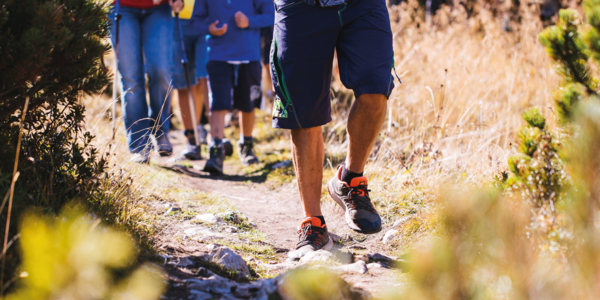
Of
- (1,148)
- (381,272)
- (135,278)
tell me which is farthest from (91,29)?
(381,272)

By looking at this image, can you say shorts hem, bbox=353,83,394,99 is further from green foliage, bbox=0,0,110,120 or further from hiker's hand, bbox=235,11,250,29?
hiker's hand, bbox=235,11,250,29

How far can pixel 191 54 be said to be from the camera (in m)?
5.75

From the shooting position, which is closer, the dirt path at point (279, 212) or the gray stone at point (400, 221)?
the dirt path at point (279, 212)

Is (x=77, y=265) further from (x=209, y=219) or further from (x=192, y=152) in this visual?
(x=192, y=152)

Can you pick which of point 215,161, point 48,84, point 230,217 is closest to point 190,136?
point 215,161

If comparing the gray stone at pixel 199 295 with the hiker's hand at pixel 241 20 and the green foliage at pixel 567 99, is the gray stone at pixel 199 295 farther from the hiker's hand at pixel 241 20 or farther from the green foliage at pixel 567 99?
the hiker's hand at pixel 241 20

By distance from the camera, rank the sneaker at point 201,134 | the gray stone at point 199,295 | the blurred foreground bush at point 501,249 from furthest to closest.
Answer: the sneaker at point 201,134 → the gray stone at point 199,295 → the blurred foreground bush at point 501,249

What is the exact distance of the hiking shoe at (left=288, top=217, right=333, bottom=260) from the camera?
2301mm

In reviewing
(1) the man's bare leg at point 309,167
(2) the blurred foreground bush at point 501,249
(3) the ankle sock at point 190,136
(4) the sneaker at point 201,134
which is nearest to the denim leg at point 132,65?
(3) the ankle sock at point 190,136

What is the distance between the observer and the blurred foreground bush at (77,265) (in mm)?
1356

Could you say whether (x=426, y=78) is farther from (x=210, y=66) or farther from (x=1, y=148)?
(x=1, y=148)

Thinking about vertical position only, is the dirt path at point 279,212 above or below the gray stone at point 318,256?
below

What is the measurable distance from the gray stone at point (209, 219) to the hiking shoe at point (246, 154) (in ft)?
6.80

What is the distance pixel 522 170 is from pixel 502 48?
431 centimetres
